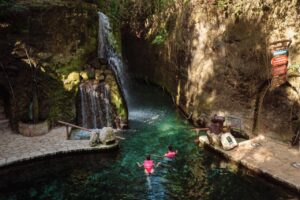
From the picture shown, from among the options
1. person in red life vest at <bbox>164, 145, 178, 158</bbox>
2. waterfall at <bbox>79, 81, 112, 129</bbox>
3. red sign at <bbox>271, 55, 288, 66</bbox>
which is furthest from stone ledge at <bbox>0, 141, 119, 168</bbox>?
red sign at <bbox>271, 55, 288, 66</bbox>

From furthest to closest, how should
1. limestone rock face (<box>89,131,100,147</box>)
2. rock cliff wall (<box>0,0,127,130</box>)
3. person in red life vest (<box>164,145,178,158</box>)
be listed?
1. rock cliff wall (<box>0,0,127,130</box>)
2. limestone rock face (<box>89,131,100,147</box>)
3. person in red life vest (<box>164,145,178,158</box>)

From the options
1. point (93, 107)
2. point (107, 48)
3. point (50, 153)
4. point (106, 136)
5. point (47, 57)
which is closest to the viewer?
point (50, 153)

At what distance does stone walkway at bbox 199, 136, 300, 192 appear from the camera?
1131 cm

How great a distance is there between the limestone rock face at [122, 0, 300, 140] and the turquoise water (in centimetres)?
290

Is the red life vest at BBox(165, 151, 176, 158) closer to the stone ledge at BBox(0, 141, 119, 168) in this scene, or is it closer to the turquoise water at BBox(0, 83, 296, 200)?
the turquoise water at BBox(0, 83, 296, 200)

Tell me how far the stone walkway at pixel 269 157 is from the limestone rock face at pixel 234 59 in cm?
69

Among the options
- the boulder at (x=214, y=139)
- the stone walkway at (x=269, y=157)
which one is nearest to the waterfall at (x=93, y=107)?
the stone walkway at (x=269, y=157)

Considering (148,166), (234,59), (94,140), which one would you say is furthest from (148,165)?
(234,59)

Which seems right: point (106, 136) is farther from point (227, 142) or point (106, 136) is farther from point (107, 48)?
point (107, 48)

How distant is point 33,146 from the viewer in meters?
14.6

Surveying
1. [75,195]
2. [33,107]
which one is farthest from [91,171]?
[33,107]

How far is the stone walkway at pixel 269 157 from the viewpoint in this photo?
11308 mm

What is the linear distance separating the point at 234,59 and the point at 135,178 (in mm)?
7660

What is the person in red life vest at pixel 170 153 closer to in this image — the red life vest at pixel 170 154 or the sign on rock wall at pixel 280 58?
the red life vest at pixel 170 154
